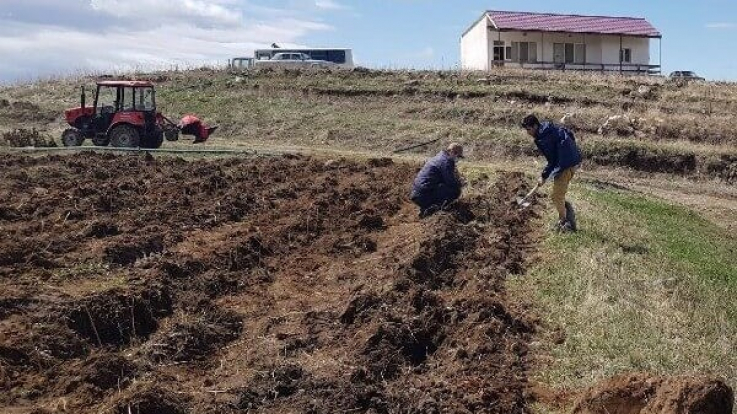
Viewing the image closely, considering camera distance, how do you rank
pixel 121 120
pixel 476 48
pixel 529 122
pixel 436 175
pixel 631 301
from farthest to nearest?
pixel 476 48 < pixel 121 120 < pixel 436 175 < pixel 529 122 < pixel 631 301

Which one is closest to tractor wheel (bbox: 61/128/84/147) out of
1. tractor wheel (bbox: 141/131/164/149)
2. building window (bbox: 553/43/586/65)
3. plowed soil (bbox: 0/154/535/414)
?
tractor wheel (bbox: 141/131/164/149)

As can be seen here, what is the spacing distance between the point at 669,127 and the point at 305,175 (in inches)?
589

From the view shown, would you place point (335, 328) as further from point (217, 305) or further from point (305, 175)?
point (305, 175)

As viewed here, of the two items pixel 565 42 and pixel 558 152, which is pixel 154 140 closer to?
pixel 558 152

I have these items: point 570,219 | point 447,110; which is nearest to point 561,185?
point 570,219

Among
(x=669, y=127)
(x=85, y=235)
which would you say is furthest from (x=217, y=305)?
(x=669, y=127)

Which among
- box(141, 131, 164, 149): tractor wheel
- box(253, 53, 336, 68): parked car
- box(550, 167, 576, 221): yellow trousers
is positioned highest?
box(253, 53, 336, 68): parked car

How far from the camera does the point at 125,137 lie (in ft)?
70.2

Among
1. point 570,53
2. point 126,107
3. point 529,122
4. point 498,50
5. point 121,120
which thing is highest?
point 498,50

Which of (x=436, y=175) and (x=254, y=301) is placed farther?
(x=436, y=175)

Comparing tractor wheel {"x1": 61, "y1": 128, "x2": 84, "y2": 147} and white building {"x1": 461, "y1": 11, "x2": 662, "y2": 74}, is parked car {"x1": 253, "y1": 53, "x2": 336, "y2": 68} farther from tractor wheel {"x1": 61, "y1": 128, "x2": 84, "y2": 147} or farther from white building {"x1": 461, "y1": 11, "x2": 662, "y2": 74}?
tractor wheel {"x1": 61, "y1": 128, "x2": 84, "y2": 147}

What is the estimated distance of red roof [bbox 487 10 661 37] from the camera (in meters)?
44.6

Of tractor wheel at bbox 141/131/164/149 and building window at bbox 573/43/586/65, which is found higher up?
building window at bbox 573/43/586/65

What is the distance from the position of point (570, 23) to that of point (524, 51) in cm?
291
